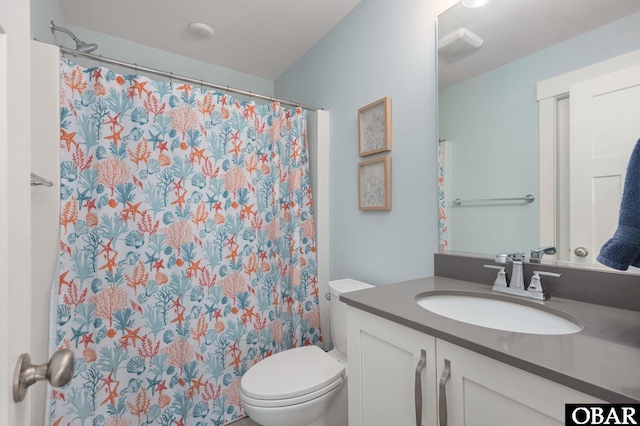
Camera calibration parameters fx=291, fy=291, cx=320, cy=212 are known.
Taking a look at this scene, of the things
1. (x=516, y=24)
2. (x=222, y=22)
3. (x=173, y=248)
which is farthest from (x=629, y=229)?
(x=222, y=22)

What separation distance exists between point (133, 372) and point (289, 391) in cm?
87

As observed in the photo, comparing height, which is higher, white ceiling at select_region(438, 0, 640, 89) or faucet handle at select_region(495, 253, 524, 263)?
white ceiling at select_region(438, 0, 640, 89)

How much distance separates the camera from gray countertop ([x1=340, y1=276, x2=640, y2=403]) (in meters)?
0.51

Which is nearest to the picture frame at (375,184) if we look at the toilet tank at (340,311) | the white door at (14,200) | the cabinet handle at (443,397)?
the toilet tank at (340,311)

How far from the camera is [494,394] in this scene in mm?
641

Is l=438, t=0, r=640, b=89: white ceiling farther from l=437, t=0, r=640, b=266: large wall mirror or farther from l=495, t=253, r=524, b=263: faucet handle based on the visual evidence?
l=495, t=253, r=524, b=263: faucet handle

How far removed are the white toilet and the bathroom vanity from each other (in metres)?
0.28

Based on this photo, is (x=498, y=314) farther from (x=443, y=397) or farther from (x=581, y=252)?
(x=443, y=397)

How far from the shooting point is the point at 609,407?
495 millimetres

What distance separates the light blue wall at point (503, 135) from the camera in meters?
0.96

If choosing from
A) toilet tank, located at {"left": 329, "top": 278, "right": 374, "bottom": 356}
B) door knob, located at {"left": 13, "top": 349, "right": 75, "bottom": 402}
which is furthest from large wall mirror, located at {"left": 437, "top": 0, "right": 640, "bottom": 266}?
door knob, located at {"left": 13, "top": 349, "right": 75, "bottom": 402}

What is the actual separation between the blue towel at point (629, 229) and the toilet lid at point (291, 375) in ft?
3.59

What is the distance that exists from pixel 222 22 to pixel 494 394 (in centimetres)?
231

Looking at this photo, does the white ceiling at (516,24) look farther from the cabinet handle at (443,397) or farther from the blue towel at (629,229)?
the cabinet handle at (443,397)
